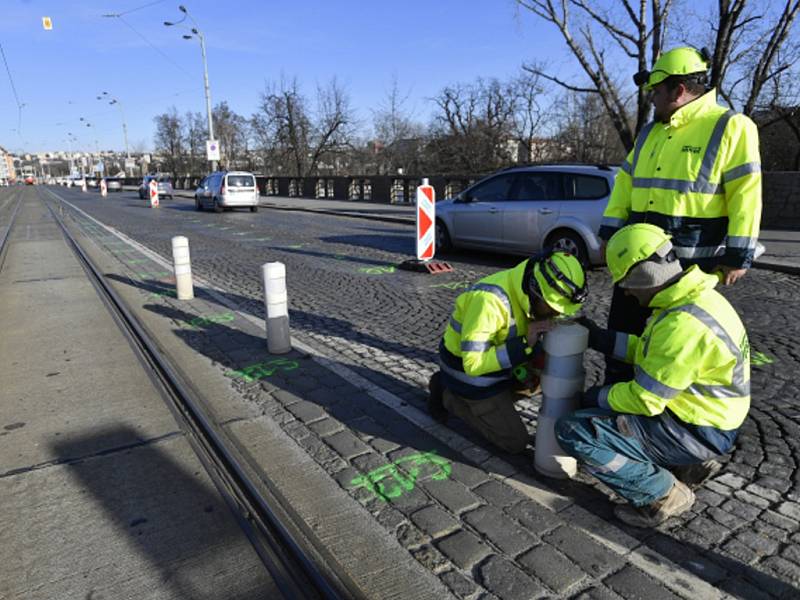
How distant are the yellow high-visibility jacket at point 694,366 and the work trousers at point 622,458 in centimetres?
10

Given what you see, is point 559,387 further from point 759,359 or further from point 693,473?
point 759,359

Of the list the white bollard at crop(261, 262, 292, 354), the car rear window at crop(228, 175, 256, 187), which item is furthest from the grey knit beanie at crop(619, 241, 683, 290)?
the car rear window at crop(228, 175, 256, 187)

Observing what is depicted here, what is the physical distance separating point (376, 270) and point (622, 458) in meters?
7.02

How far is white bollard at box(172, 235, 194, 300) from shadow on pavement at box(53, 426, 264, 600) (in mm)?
3708

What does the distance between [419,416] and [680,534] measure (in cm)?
168

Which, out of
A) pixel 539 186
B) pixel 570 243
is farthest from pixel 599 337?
pixel 539 186

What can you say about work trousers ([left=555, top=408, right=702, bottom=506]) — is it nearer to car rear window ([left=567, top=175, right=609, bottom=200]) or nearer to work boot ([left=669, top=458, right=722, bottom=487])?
work boot ([left=669, top=458, right=722, bottom=487])

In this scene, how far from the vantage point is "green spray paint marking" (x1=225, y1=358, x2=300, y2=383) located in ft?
14.9

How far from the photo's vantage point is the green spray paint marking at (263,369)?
178 inches

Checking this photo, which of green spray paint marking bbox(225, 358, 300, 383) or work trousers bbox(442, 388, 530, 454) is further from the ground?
work trousers bbox(442, 388, 530, 454)

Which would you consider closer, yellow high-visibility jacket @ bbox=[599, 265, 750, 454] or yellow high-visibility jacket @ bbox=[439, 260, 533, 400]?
yellow high-visibility jacket @ bbox=[599, 265, 750, 454]

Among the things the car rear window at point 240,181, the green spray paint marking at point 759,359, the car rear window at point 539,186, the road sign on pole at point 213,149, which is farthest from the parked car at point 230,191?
the green spray paint marking at point 759,359

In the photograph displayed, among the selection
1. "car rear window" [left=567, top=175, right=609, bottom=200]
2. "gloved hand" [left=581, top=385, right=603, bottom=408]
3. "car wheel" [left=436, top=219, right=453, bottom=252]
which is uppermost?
"car rear window" [left=567, top=175, right=609, bottom=200]

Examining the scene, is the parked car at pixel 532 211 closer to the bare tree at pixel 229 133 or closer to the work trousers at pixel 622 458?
the work trousers at pixel 622 458
